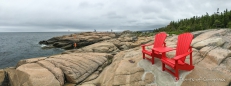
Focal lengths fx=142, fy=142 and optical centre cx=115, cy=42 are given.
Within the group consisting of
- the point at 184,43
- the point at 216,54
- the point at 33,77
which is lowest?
the point at 33,77

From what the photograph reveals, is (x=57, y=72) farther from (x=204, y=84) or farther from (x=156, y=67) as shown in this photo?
(x=204, y=84)

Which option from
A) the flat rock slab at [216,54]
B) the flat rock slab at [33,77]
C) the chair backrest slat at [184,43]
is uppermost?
the chair backrest slat at [184,43]

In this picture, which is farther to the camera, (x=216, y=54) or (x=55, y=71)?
(x=55, y=71)

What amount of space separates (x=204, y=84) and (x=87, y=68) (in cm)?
550

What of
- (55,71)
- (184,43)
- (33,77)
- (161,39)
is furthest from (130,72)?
(33,77)

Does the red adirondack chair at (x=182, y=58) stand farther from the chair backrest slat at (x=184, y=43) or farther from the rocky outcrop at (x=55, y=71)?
the rocky outcrop at (x=55, y=71)

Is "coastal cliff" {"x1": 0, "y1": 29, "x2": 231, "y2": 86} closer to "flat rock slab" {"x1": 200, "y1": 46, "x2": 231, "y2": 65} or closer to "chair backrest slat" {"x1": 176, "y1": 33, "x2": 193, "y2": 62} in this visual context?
"flat rock slab" {"x1": 200, "y1": 46, "x2": 231, "y2": 65}

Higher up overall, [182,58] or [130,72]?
[182,58]

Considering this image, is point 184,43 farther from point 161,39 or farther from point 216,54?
point 216,54

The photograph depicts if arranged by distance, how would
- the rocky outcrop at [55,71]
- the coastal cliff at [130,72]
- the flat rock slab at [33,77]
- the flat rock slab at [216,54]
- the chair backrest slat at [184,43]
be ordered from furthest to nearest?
the rocky outcrop at [55,71] < the flat rock slab at [33,77] < the flat rock slab at [216,54] < the chair backrest slat at [184,43] < the coastal cliff at [130,72]

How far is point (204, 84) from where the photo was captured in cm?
438

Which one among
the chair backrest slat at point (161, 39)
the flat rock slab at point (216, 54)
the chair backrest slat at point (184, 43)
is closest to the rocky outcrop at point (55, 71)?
the chair backrest slat at point (161, 39)

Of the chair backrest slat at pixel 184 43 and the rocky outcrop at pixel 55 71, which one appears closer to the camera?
the chair backrest slat at pixel 184 43

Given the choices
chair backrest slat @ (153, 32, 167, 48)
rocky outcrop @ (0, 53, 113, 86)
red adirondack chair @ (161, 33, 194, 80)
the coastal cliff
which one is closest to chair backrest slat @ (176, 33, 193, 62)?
red adirondack chair @ (161, 33, 194, 80)
